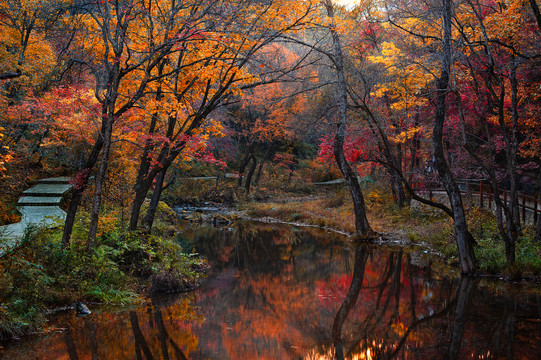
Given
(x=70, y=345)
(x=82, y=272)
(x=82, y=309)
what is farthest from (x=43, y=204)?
(x=70, y=345)

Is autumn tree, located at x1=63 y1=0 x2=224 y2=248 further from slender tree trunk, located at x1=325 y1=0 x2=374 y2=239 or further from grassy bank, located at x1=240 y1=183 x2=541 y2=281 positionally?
grassy bank, located at x1=240 y1=183 x2=541 y2=281

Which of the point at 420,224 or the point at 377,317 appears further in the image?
the point at 420,224

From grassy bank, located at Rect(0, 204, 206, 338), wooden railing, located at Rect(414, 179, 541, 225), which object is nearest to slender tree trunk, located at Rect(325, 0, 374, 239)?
wooden railing, located at Rect(414, 179, 541, 225)

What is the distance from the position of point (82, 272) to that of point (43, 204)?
20.6 feet

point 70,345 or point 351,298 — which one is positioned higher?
point 70,345

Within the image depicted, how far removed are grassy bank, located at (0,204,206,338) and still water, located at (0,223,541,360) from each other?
430 mm

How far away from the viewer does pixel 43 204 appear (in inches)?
517

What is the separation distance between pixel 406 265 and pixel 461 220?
2339mm

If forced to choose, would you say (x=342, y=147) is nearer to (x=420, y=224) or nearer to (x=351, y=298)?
(x=420, y=224)

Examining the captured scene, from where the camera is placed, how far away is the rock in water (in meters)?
7.24

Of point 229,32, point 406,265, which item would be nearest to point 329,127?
point 406,265

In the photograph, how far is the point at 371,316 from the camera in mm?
8086

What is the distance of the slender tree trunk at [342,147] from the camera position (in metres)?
15.4

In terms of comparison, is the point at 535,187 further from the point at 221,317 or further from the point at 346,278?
the point at 221,317
